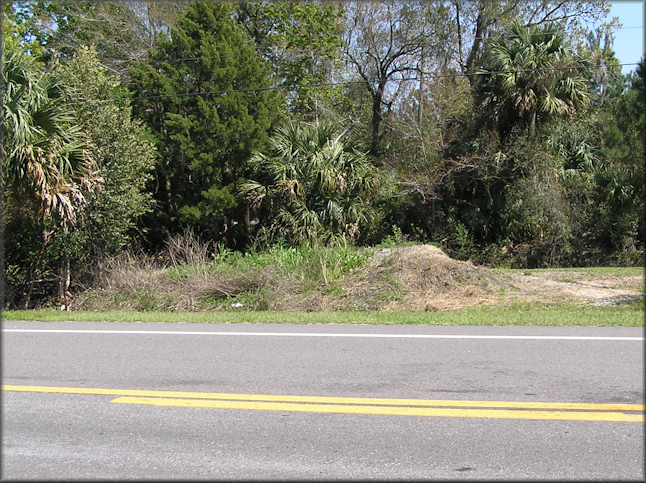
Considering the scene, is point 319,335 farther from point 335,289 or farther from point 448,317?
point 335,289

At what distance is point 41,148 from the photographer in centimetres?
1210

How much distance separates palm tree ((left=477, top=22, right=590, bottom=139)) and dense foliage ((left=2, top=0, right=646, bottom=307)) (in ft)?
0.19

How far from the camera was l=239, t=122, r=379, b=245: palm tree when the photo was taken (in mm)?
16594

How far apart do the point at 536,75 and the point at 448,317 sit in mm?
10781

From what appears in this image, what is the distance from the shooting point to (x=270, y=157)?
17.9m

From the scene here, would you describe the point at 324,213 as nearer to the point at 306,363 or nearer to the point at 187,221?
the point at 187,221

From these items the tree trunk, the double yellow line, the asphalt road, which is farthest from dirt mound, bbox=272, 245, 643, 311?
the tree trunk

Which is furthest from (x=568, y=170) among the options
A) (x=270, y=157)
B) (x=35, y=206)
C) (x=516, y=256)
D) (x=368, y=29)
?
(x=35, y=206)

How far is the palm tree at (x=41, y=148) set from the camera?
11.6 m

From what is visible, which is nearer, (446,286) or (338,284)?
(446,286)

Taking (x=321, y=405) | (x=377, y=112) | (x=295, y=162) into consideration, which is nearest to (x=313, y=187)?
(x=295, y=162)

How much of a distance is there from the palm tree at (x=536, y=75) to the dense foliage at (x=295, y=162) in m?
0.06

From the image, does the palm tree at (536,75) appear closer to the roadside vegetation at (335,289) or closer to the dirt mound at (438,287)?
the roadside vegetation at (335,289)

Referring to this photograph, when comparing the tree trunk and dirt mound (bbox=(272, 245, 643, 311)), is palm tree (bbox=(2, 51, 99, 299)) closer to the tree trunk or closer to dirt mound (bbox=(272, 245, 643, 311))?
dirt mound (bbox=(272, 245, 643, 311))
